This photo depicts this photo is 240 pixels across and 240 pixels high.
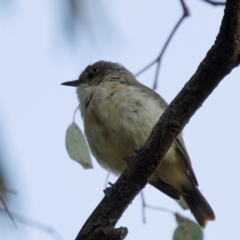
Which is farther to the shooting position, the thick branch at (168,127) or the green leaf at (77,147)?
the green leaf at (77,147)

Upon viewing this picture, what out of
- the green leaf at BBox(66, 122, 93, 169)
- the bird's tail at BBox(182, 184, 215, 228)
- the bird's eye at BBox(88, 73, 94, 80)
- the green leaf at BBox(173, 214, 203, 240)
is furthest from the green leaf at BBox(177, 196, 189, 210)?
the bird's eye at BBox(88, 73, 94, 80)

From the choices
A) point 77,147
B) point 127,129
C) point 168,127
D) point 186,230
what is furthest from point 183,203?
point 168,127

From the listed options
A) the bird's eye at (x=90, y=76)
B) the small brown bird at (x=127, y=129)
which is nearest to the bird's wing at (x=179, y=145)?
the small brown bird at (x=127, y=129)

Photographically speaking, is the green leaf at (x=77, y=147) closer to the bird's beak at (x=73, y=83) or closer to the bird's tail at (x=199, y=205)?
the bird's beak at (x=73, y=83)

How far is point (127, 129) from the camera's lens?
12.2ft

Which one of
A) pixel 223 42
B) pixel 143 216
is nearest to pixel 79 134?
pixel 143 216

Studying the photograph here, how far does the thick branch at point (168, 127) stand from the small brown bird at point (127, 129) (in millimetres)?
732

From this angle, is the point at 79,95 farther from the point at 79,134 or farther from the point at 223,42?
the point at 223,42

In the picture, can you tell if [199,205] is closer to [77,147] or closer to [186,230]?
[186,230]

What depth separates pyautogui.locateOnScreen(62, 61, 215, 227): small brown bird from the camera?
3.73 metres

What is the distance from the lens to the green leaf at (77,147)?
3.46m

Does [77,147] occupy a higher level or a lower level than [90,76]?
lower

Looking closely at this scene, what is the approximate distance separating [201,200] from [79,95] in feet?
4.06

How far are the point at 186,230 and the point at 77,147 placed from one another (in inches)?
37.2
